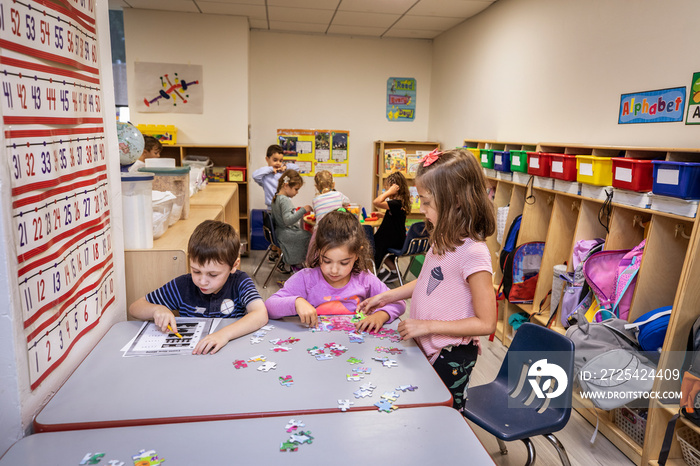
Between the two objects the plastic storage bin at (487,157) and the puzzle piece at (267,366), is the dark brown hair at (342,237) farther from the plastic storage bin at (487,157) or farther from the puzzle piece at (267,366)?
the plastic storage bin at (487,157)

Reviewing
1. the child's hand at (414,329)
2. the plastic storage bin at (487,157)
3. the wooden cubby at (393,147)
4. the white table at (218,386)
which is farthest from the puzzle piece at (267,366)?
the wooden cubby at (393,147)

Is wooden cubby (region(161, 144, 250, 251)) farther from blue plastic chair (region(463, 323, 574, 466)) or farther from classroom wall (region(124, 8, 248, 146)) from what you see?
blue plastic chair (region(463, 323, 574, 466))

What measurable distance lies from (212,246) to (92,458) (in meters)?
0.87

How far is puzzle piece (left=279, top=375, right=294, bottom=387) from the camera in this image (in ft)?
4.33

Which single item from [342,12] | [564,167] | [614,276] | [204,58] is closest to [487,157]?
[564,167]

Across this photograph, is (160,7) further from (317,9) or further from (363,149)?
(363,149)

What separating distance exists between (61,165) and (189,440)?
2.80 ft

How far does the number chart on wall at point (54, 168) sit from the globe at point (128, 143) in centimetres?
64

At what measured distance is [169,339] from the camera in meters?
1.60

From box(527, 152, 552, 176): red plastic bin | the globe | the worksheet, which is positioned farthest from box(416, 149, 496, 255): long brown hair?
box(527, 152, 552, 176): red plastic bin

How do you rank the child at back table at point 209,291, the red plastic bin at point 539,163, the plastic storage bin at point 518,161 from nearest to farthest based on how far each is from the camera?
the child at back table at point 209,291 → the red plastic bin at point 539,163 → the plastic storage bin at point 518,161

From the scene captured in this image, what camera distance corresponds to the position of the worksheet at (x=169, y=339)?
1.52 meters

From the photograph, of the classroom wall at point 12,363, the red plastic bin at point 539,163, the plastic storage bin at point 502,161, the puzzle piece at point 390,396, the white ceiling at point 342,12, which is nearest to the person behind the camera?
the classroom wall at point 12,363

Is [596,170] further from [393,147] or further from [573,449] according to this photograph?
[393,147]
